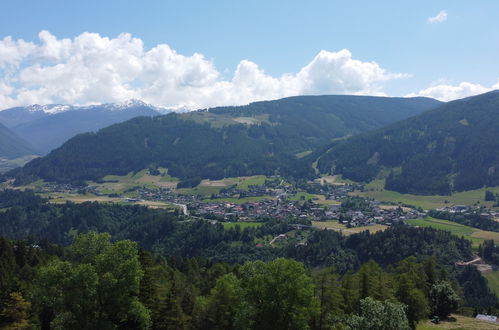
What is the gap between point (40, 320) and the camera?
4634 centimetres

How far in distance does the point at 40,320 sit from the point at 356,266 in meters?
106

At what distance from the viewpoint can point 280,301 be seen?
1560 inches

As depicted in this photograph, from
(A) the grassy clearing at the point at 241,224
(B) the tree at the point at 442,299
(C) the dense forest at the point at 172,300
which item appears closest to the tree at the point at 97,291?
(C) the dense forest at the point at 172,300

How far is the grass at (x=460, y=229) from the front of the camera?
155 meters

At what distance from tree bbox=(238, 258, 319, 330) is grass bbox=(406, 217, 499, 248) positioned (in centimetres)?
12853

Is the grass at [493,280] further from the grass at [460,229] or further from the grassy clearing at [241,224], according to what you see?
the grassy clearing at [241,224]

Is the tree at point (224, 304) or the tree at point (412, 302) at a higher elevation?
the tree at point (224, 304)

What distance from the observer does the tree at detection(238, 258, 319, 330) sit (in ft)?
129

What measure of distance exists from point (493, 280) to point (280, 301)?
356ft

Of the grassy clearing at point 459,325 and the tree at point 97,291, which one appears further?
the grassy clearing at point 459,325

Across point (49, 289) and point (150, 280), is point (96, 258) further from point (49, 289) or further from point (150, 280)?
point (150, 280)

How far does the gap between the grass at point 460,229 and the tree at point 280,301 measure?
422ft

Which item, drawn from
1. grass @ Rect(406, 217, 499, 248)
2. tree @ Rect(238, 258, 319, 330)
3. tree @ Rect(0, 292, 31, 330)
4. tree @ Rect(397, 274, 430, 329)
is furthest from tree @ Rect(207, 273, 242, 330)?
grass @ Rect(406, 217, 499, 248)

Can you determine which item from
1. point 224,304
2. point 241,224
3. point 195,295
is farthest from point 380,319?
point 241,224
